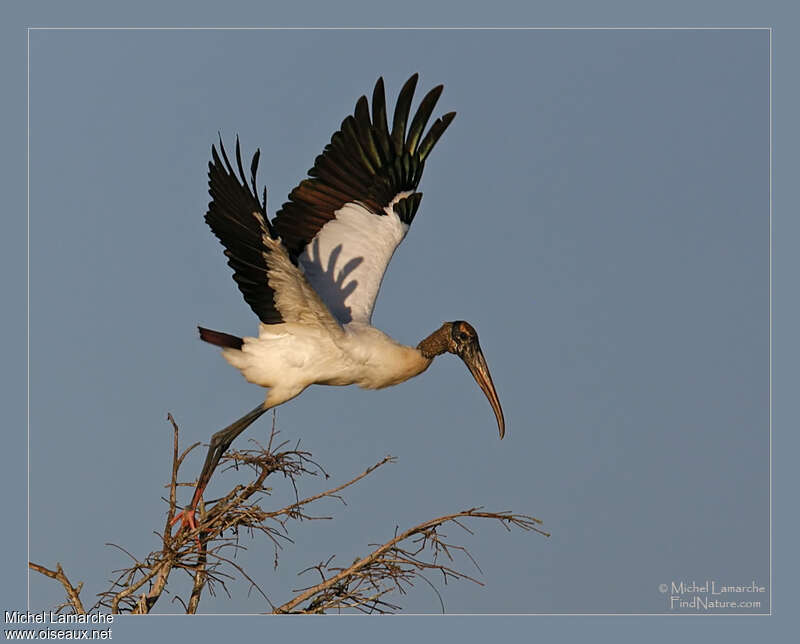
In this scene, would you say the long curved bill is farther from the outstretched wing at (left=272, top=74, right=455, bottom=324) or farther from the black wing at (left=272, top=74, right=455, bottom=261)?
the black wing at (left=272, top=74, right=455, bottom=261)

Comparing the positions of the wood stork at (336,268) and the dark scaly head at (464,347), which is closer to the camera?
the wood stork at (336,268)

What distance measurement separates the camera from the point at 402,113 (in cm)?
1062

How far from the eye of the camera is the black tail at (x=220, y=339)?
32.4ft

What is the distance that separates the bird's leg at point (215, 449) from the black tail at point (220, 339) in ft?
1.65

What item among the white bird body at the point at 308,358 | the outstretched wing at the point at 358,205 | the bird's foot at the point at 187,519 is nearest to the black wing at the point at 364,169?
the outstretched wing at the point at 358,205

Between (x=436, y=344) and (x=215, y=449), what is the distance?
196cm

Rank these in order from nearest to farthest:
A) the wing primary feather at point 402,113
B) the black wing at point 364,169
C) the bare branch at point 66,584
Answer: the bare branch at point 66,584 → the wing primary feather at point 402,113 → the black wing at point 364,169

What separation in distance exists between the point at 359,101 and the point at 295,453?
327 cm

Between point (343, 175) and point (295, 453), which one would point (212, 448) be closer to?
point (295, 453)

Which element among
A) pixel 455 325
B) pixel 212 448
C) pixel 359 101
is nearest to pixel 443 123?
pixel 359 101

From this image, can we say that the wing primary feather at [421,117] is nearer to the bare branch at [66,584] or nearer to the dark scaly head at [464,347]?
the dark scaly head at [464,347]

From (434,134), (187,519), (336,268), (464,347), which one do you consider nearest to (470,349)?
(464,347)

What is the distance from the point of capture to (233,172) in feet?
29.1

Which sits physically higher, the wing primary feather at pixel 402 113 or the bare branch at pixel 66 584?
the wing primary feather at pixel 402 113
